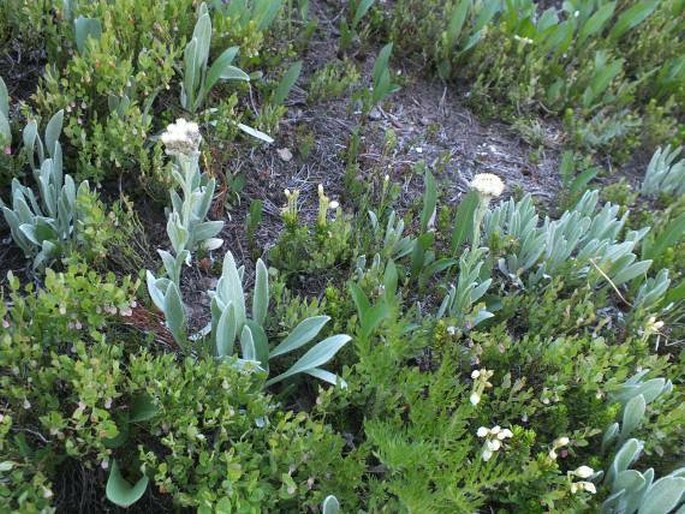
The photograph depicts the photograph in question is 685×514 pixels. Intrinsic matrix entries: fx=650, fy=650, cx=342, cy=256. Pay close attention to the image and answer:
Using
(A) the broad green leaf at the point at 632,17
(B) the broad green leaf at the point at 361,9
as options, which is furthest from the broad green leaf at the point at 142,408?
(A) the broad green leaf at the point at 632,17

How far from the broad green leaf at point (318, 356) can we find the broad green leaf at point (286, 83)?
1514mm

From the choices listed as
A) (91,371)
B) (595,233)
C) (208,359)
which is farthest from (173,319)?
(595,233)

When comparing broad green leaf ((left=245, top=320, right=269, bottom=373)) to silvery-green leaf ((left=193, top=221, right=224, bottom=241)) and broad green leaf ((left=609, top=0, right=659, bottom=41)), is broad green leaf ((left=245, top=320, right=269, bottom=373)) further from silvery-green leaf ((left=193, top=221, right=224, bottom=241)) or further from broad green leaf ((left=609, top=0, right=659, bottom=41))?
broad green leaf ((left=609, top=0, right=659, bottom=41))

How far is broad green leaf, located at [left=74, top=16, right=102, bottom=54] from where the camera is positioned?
9.11 ft

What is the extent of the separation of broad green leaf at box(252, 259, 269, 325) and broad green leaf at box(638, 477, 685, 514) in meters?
1.43

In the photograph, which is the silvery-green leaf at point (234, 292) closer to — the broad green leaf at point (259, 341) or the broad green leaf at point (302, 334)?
the broad green leaf at point (259, 341)

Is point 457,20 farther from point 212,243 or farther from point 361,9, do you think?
point 212,243

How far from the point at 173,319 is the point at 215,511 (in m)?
0.68

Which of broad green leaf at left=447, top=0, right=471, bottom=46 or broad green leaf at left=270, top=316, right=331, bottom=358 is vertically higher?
broad green leaf at left=447, top=0, right=471, bottom=46

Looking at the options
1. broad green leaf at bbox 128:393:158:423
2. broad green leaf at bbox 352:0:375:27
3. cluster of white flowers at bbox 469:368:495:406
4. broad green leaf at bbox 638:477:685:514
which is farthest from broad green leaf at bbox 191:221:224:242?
broad green leaf at bbox 352:0:375:27

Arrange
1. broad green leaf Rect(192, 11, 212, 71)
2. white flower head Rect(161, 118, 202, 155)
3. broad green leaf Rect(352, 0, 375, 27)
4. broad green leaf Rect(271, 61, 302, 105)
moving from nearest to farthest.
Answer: white flower head Rect(161, 118, 202, 155) < broad green leaf Rect(192, 11, 212, 71) < broad green leaf Rect(271, 61, 302, 105) < broad green leaf Rect(352, 0, 375, 27)

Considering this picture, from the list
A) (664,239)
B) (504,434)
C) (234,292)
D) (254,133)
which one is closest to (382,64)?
(254,133)

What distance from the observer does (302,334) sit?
90.7 inches

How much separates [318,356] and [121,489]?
2.45ft
